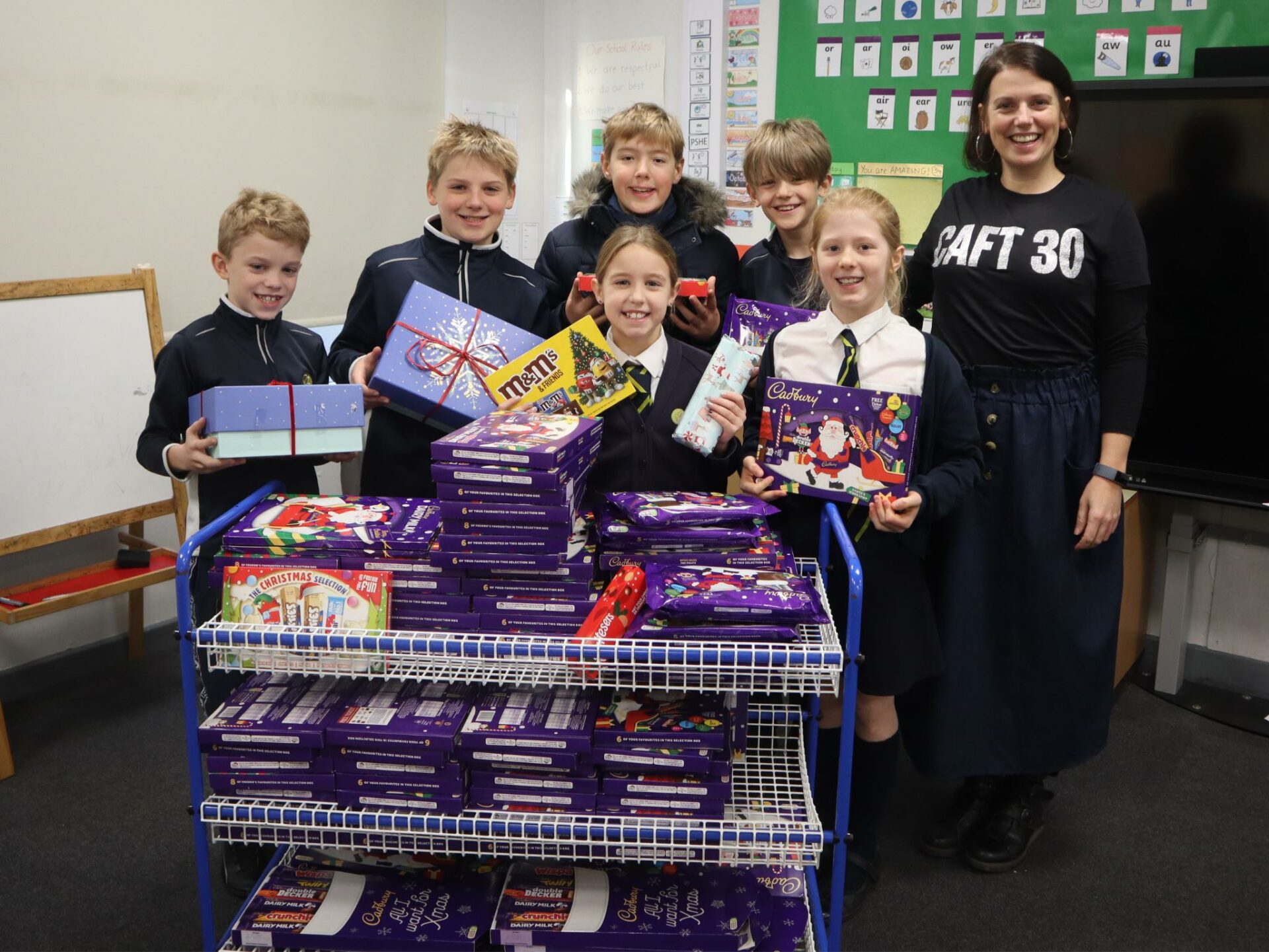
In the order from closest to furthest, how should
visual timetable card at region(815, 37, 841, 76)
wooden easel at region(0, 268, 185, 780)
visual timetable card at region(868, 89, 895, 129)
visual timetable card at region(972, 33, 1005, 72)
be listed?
wooden easel at region(0, 268, 185, 780)
visual timetable card at region(972, 33, 1005, 72)
visual timetable card at region(868, 89, 895, 129)
visual timetable card at region(815, 37, 841, 76)

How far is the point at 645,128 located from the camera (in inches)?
102

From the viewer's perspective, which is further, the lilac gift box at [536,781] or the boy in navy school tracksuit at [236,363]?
the boy in navy school tracksuit at [236,363]

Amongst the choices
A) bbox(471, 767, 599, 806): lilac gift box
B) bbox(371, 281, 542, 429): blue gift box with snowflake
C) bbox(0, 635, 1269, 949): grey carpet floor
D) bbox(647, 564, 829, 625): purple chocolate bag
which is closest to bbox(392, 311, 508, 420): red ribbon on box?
bbox(371, 281, 542, 429): blue gift box with snowflake

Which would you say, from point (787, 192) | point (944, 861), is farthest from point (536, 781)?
point (787, 192)

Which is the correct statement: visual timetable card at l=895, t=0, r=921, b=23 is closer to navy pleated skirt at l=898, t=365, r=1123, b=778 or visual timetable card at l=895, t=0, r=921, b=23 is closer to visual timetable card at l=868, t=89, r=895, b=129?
visual timetable card at l=868, t=89, r=895, b=129

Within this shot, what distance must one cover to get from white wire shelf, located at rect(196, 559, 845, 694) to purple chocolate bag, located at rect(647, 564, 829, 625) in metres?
0.05

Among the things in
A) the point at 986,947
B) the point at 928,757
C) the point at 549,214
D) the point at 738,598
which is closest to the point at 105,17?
the point at 549,214

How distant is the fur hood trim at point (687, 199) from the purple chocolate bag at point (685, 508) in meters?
0.91

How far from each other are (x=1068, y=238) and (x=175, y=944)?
2.42 meters

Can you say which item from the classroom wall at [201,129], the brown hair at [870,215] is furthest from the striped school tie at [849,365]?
the classroom wall at [201,129]

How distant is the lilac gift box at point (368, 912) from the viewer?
6.58ft

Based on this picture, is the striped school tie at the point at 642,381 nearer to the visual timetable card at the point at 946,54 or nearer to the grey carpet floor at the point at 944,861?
the grey carpet floor at the point at 944,861

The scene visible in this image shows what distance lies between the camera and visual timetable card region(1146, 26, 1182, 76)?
347 centimetres

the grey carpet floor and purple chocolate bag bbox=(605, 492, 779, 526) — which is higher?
purple chocolate bag bbox=(605, 492, 779, 526)
